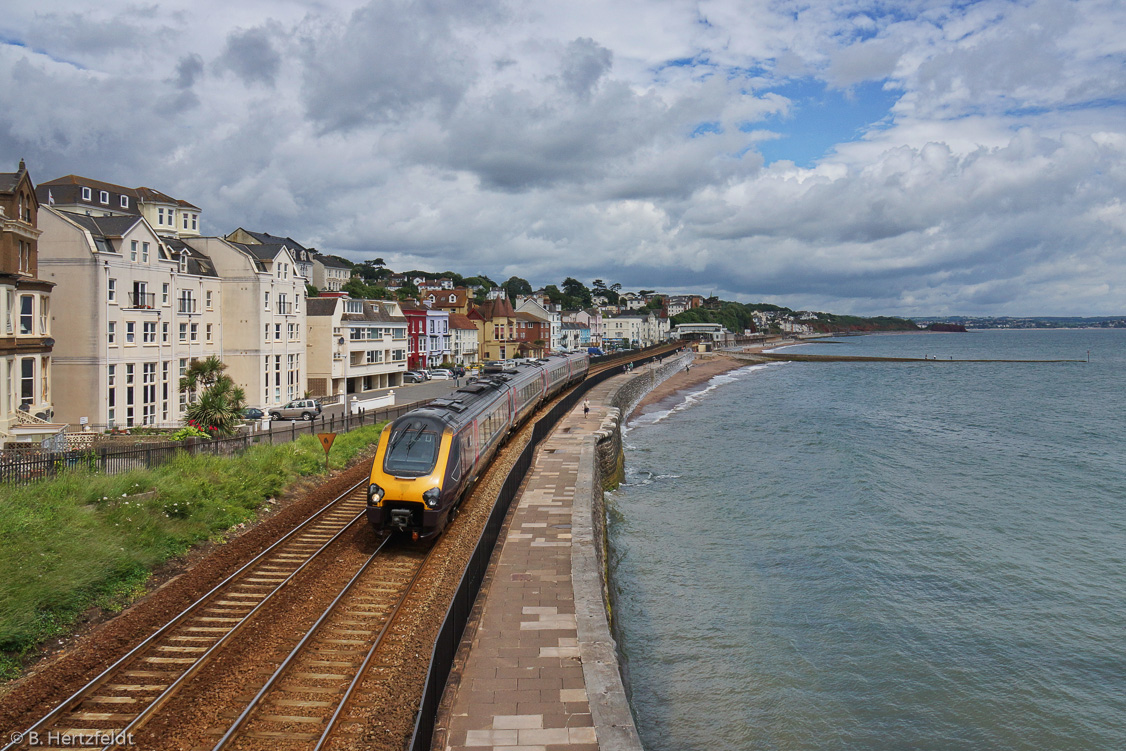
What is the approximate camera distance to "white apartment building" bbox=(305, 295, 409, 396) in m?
48.0

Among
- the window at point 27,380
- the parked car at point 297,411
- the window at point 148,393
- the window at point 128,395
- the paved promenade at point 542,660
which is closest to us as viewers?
the paved promenade at point 542,660

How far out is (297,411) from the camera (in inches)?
1463

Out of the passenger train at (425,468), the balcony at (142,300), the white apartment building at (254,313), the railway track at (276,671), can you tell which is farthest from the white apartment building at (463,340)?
the railway track at (276,671)

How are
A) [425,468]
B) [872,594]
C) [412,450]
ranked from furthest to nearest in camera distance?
[872,594]
[412,450]
[425,468]

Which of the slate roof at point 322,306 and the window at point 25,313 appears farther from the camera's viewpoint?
the slate roof at point 322,306

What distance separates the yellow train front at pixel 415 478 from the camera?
1423cm

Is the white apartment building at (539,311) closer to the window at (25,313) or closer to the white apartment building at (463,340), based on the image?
the white apartment building at (463,340)

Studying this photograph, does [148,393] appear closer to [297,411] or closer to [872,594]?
[297,411]

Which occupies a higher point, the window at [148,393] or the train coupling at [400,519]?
the window at [148,393]

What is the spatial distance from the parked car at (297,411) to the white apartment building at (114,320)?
4.46 metres

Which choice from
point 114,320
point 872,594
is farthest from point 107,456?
point 872,594

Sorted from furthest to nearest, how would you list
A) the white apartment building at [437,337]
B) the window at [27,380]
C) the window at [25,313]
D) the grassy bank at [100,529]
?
the white apartment building at [437,337], the window at [27,380], the window at [25,313], the grassy bank at [100,529]

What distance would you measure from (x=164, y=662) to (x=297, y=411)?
94.9 ft

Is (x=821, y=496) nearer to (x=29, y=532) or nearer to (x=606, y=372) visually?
(x=29, y=532)
